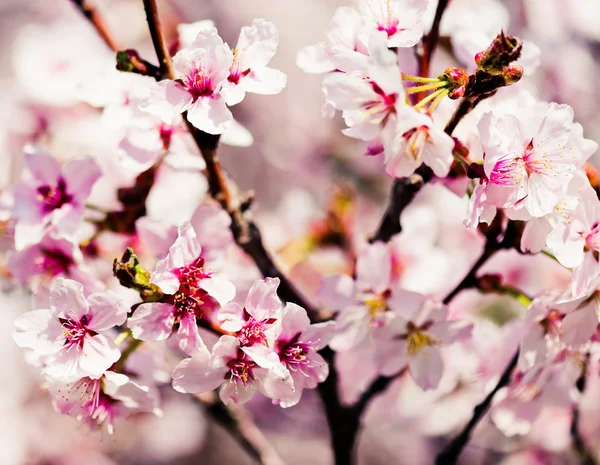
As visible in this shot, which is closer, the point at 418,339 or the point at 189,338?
the point at 189,338

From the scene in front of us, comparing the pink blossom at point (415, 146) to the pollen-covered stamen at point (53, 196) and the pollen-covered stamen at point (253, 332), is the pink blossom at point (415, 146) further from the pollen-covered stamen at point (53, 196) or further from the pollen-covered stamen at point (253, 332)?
the pollen-covered stamen at point (53, 196)

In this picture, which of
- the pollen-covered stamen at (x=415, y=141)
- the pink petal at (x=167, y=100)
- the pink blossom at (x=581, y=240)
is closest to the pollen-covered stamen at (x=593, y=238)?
the pink blossom at (x=581, y=240)

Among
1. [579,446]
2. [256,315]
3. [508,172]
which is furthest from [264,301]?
[579,446]

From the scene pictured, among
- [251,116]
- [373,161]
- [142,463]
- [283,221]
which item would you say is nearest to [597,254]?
[283,221]

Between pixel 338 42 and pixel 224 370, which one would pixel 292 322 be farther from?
pixel 338 42

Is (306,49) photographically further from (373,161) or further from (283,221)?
(373,161)

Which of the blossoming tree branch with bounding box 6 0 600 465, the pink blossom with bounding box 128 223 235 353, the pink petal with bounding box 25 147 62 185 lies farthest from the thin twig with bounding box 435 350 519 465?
the pink petal with bounding box 25 147 62 185
